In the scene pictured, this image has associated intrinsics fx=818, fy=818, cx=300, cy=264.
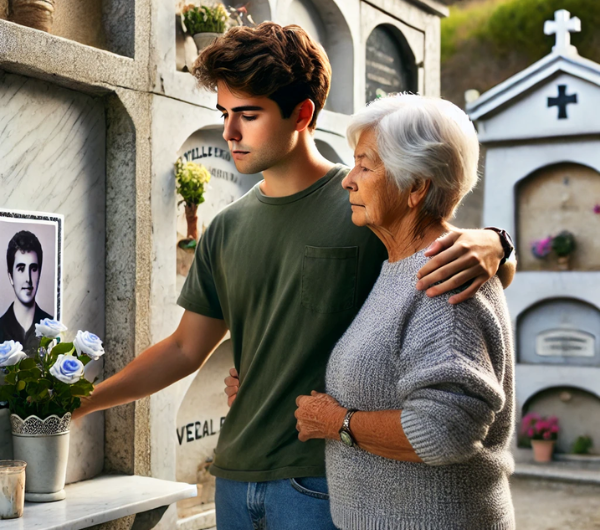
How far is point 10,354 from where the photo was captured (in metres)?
2.43

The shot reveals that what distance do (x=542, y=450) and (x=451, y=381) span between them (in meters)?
8.07

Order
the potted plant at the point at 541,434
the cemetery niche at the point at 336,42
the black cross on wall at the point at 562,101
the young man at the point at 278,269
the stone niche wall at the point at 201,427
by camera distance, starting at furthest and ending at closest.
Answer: the black cross on wall at the point at 562,101
the potted plant at the point at 541,434
the cemetery niche at the point at 336,42
the stone niche wall at the point at 201,427
the young man at the point at 278,269

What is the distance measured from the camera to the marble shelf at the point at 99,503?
92.0 inches

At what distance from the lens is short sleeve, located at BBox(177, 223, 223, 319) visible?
2.23 m

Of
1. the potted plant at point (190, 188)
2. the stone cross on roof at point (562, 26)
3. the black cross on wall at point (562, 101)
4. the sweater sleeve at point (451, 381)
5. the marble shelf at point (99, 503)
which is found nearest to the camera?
the sweater sleeve at point (451, 381)

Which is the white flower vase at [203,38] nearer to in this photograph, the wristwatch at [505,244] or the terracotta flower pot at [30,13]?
the terracotta flower pot at [30,13]

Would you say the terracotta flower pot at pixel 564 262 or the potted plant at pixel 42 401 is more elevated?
the terracotta flower pot at pixel 564 262

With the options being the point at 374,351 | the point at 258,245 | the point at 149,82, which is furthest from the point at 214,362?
the point at 374,351

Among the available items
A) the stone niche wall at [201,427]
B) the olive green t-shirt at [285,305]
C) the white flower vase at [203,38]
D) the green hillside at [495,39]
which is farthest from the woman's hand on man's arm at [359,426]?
the green hillside at [495,39]

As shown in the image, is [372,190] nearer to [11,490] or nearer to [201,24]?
[11,490]

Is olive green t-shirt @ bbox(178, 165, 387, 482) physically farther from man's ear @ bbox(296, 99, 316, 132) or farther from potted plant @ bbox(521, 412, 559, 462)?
potted plant @ bbox(521, 412, 559, 462)

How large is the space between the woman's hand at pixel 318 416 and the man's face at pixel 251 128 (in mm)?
593

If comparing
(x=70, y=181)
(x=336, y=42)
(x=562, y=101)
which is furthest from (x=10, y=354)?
(x=562, y=101)

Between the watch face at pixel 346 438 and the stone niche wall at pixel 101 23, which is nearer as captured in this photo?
the watch face at pixel 346 438
